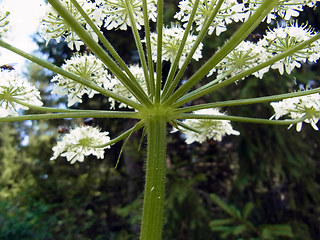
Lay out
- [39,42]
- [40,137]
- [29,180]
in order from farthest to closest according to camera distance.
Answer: [40,137]
[29,180]
[39,42]

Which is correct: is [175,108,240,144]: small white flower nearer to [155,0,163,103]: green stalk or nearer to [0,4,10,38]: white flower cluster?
[155,0,163,103]: green stalk

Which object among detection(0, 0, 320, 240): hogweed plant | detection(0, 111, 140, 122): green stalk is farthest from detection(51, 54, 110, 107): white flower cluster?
detection(0, 111, 140, 122): green stalk

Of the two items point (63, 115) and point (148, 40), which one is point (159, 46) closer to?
point (148, 40)

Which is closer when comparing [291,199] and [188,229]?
[291,199]

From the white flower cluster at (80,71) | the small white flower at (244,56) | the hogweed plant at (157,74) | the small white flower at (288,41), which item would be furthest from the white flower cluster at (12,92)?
the small white flower at (288,41)

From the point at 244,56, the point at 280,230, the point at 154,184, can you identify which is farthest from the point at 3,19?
the point at 280,230

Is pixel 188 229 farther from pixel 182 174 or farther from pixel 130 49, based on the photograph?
pixel 130 49

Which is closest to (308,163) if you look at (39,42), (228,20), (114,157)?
(114,157)
